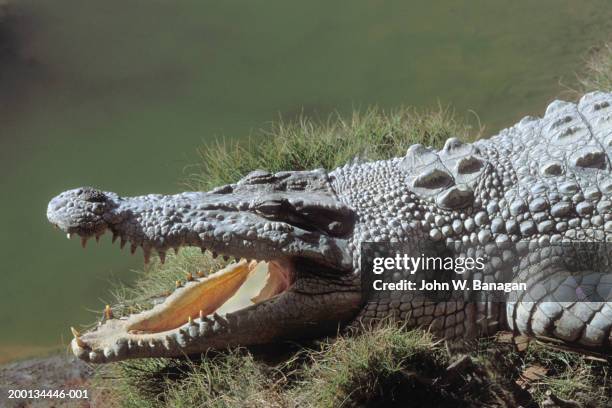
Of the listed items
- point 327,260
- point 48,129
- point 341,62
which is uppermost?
point 341,62

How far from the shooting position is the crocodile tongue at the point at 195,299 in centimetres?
359

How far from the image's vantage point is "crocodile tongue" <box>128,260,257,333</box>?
3594 millimetres

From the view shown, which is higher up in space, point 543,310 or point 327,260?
point 327,260

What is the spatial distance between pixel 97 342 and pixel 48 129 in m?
4.73

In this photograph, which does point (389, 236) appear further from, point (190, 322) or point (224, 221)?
point (190, 322)

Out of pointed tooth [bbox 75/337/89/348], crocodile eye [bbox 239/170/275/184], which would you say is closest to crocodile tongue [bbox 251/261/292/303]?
crocodile eye [bbox 239/170/275/184]

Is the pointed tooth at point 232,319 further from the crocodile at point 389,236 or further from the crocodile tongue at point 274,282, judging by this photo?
the crocodile tongue at point 274,282

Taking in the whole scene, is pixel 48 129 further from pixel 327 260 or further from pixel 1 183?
pixel 327 260

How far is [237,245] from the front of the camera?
11.0 ft

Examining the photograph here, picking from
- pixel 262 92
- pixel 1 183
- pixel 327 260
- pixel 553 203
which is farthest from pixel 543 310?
pixel 1 183

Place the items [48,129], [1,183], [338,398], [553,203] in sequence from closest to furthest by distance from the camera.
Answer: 1. [338,398]
2. [553,203]
3. [1,183]
4. [48,129]

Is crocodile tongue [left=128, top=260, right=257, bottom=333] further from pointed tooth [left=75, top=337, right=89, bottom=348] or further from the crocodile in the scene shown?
pointed tooth [left=75, top=337, right=89, bottom=348]

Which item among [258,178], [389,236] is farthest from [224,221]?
[389,236]

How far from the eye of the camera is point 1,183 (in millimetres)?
6957
